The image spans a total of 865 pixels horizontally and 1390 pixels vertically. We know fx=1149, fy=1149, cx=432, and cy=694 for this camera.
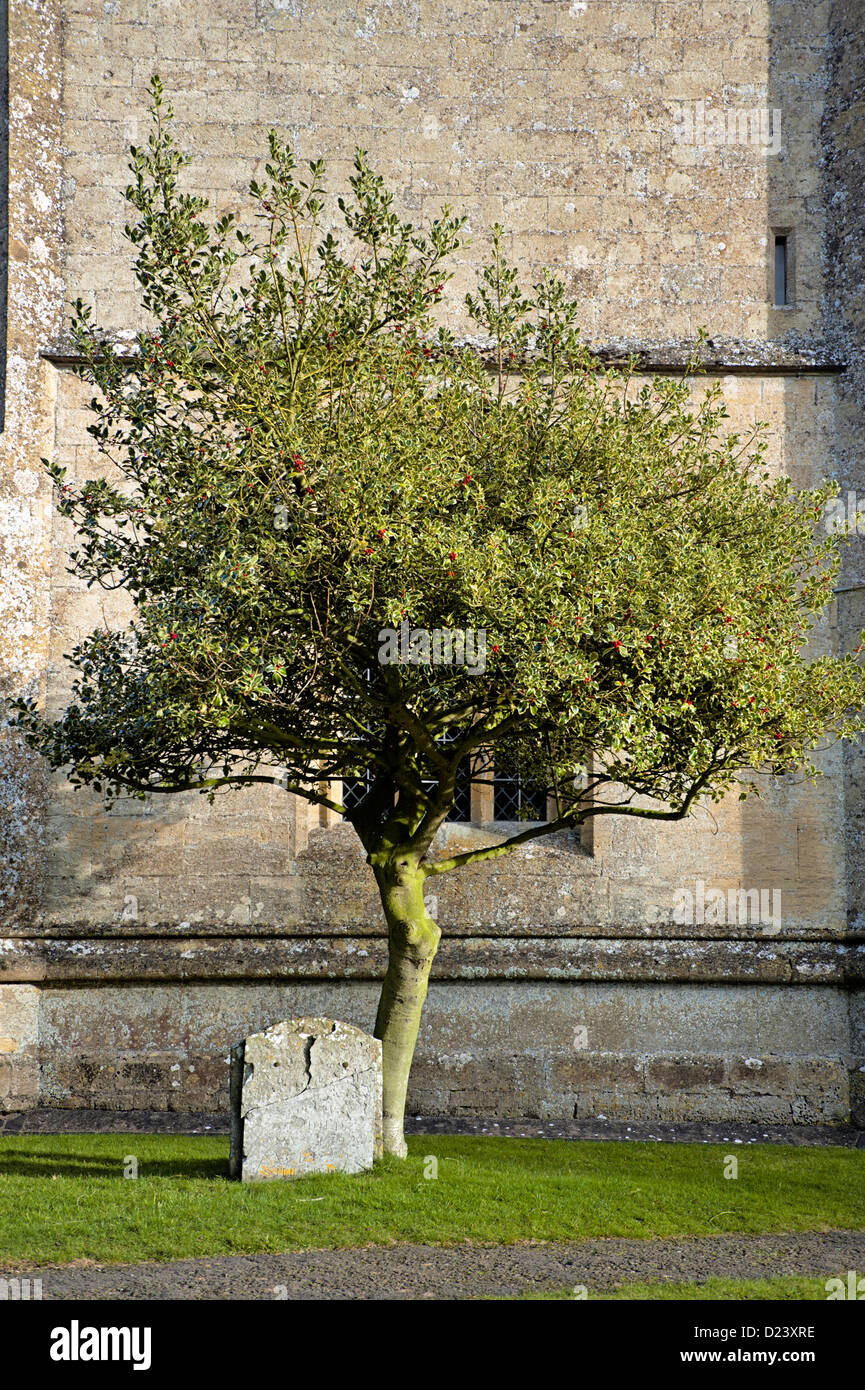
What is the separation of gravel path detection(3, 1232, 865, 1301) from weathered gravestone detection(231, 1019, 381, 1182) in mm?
1240

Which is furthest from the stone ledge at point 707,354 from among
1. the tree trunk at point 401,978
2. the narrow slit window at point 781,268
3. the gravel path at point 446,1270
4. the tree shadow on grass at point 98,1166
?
the gravel path at point 446,1270

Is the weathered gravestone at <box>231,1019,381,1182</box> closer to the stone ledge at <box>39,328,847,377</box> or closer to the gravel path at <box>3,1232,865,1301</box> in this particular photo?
the gravel path at <box>3,1232,865,1301</box>

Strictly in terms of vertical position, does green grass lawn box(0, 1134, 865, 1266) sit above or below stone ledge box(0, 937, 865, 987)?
below

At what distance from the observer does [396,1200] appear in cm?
706

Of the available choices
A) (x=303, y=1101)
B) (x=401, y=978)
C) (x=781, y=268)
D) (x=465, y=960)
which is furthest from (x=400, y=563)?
(x=781, y=268)

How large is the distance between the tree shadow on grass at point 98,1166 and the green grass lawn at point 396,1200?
0.6 inches

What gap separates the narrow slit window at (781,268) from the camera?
12422 millimetres

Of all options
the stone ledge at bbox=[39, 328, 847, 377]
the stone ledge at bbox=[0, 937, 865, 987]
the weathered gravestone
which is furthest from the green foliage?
the stone ledge at bbox=[39, 328, 847, 377]

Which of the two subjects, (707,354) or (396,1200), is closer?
(396,1200)

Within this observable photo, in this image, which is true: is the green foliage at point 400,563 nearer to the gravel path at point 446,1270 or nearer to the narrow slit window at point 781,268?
the gravel path at point 446,1270

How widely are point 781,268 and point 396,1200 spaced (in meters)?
10.3

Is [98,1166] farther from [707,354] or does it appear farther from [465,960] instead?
[707,354]

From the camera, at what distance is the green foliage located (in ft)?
23.8

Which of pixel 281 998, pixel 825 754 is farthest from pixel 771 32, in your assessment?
→ pixel 281 998
